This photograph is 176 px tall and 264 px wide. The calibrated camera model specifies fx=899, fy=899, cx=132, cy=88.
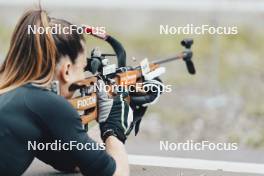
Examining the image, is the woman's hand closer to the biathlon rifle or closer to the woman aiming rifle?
the biathlon rifle

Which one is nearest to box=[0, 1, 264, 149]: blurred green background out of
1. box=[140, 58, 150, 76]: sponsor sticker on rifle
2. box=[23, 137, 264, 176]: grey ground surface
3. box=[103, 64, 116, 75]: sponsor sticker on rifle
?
box=[23, 137, 264, 176]: grey ground surface

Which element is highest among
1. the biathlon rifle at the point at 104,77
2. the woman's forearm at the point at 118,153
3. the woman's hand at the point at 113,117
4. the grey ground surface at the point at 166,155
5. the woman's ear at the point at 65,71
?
the woman's ear at the point at 65,71

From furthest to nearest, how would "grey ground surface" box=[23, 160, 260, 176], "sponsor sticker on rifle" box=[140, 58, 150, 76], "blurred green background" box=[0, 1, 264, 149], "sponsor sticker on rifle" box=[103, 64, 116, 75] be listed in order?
"blurred green background" box=[0, 1, 264, 149] < "grey ground surface" box=[23, 160, 260, 176] < "sponsor sticker on rifle" box=[140, 58, 150, 76] < "sponsor sticker on rifle" box=[103, 64, 116, 75]

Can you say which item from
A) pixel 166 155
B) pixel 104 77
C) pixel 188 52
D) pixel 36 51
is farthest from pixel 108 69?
Result: pixel 166 155

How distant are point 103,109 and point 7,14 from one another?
699 centimetres

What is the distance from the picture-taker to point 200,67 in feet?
29.3

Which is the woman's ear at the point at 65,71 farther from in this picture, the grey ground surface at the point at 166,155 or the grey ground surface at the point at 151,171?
the grey ground surface at the point at 151,171

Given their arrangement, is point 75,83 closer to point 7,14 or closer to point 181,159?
point 181,159

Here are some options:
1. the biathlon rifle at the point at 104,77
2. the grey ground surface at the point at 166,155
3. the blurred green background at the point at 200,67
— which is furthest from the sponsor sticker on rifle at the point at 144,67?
the blurred green background at the point at 200,67

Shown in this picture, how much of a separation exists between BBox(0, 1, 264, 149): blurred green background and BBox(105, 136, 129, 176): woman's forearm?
3.03 m

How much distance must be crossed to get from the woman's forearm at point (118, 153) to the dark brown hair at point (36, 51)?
44 centimetres

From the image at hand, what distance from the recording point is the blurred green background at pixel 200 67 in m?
7.61

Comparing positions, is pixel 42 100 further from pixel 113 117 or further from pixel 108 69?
pixel 108 69

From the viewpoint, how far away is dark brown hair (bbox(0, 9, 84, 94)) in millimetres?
3848
